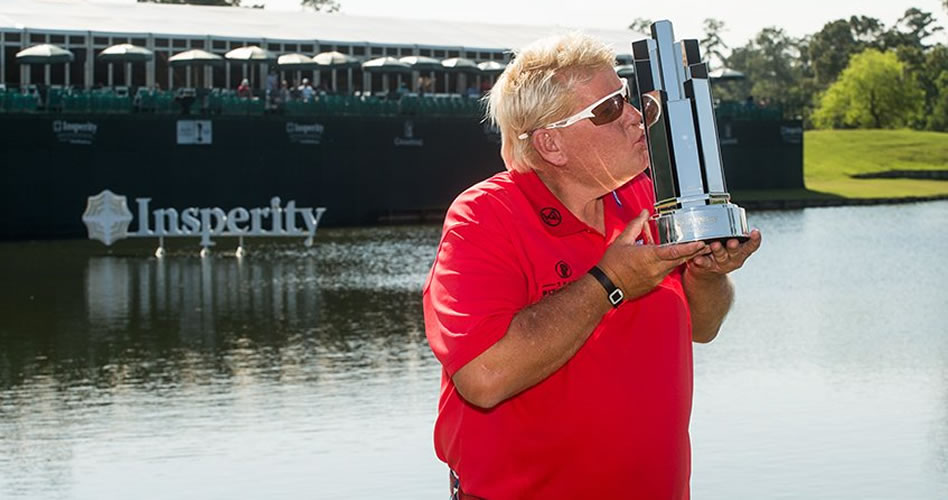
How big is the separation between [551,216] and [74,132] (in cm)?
3561

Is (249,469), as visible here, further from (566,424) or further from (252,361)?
(566,424)

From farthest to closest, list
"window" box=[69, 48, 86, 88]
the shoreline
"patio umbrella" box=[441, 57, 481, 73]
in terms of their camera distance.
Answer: "patio umbrella" box=[441, 57, 481, 73] < the shoreline < "window" box=[69, 48, 86, 88]

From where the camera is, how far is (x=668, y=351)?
11.9 ft

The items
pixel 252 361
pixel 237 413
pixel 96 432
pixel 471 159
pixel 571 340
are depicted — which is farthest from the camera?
pixel 471 159

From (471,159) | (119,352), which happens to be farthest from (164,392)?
(471,159)

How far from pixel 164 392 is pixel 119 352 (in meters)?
2.80

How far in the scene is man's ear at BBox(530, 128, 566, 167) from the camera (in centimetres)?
A: 365

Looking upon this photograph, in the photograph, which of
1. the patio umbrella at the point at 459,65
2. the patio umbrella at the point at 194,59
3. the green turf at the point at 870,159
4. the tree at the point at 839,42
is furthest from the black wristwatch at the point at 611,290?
the tree at the point at 839,42

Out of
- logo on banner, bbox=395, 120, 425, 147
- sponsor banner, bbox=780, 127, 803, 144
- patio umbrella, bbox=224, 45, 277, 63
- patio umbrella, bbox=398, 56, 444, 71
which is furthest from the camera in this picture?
sponsor banner, bbox=780, 127, 803, 144

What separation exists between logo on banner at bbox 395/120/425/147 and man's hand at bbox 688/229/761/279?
1584 inches

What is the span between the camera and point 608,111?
11.8ft

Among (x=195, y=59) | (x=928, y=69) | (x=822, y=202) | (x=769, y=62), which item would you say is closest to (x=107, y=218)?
(x=195, y=59)

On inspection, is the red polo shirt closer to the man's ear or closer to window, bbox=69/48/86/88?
the man's ear

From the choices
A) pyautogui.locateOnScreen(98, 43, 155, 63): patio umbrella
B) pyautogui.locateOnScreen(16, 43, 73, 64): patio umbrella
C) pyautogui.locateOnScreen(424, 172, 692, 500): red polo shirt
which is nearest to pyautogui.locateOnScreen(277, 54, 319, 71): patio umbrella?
pyautogui.locateOnScreen(98, 43, 155, 63): patio umbrella
